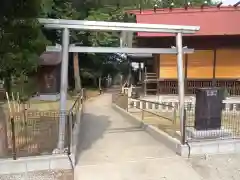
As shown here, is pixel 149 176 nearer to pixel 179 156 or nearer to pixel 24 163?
pixel 179 156

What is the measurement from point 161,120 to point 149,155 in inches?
208

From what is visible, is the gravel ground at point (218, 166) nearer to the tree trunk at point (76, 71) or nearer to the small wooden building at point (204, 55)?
the small wooden building at point (204, 55)

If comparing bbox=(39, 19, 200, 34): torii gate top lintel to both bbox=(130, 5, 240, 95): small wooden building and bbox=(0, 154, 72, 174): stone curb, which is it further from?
bbox=(130, 5, 240, 95): small wooden building

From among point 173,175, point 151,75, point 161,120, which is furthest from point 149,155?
point 151,75

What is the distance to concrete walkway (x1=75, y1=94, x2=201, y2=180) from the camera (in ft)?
22.7

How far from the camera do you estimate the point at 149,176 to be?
6836mm

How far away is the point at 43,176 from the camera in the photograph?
6773 mm

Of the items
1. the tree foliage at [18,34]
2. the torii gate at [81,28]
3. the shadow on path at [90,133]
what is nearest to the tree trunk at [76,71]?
the shadow on path at [90,133]

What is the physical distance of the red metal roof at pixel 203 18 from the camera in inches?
658

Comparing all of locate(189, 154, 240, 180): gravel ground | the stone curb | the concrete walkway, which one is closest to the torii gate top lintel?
the stone curb

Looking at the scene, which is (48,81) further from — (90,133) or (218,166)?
(218,166)

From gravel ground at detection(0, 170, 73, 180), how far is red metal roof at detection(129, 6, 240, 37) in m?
11.4

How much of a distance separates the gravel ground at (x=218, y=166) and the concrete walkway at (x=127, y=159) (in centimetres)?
24

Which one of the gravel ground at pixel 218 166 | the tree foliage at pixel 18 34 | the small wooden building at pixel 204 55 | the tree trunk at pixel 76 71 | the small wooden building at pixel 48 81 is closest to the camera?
the tree foliage at pixel 18 34
